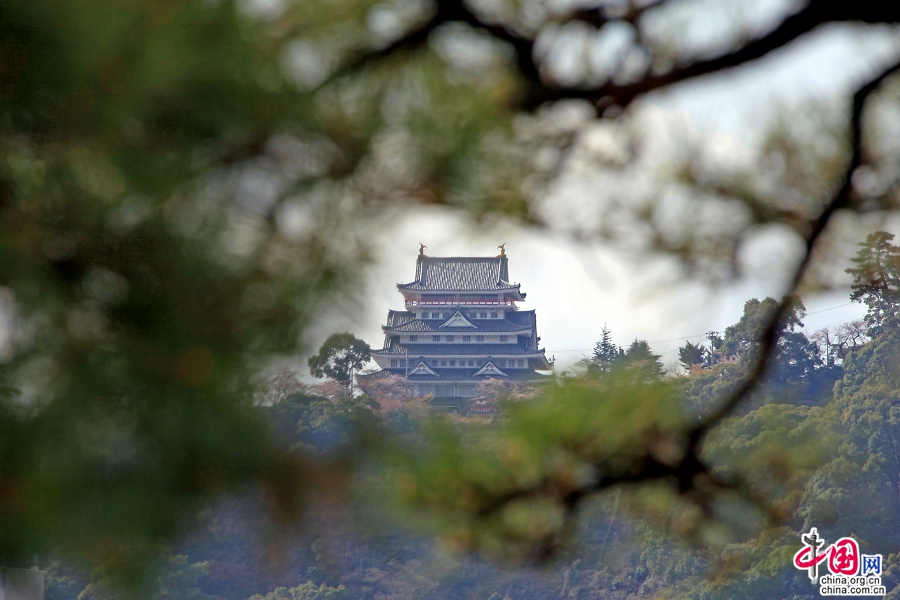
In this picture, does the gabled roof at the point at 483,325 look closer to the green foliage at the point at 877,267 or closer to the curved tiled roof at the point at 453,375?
the curved tiled roof at the point at 453,375

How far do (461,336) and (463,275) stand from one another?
4.25 ft

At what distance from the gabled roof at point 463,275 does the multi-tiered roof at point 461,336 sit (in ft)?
0.06

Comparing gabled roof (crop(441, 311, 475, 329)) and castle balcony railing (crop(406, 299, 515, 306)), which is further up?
castle balcony railing (crop(406, 299, 515, 306))

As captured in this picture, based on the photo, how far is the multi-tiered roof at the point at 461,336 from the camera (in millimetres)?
13336

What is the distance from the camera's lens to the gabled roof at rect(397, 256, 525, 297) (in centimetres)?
1376

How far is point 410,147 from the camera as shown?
0.53 m

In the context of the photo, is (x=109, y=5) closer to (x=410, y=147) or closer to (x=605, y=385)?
(x=410, y=147)

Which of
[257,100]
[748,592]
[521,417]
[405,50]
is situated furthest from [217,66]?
[748,592]

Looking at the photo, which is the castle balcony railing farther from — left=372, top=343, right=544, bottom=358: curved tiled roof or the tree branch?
the tree branch

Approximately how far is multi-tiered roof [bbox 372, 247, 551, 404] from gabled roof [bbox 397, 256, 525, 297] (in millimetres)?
18

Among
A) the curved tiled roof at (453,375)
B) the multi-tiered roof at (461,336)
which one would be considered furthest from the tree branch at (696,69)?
the curved tiled roof at (453,375)

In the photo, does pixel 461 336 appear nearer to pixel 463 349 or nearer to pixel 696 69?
pixel 463 349

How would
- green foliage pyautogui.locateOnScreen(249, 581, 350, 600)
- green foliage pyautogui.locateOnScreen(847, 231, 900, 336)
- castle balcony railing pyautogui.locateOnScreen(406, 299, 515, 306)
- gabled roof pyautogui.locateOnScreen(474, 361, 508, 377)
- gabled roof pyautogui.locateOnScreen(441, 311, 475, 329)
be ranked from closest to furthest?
green foliage pyautogui.locateOnScreen(847, 231, 900, 336)
green foliage pyautogui.locateOnScreen(249, 581, 350, 600)
gabled roof pyautogui.locateOnScreen(474, 361, 508, 377)
gabled roof pyautogui.locateOnScreen(441, 311, 475, 329)
castle balcony railing pyautogui.locateOnScreen(406, 299, 515, 306)

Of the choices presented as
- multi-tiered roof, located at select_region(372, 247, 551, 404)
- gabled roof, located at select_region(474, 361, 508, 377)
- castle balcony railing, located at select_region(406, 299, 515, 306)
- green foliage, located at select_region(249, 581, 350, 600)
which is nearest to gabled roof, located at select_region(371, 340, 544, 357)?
multi-tiered roof, located at select_region(372, 247, 551, 404)
